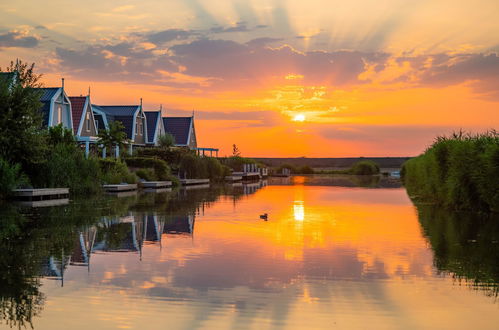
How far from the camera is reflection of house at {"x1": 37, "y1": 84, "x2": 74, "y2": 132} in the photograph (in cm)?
4319

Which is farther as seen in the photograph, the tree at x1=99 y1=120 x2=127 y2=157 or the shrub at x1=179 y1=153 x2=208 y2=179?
the shrub at x1=179 y1=153 x2=208 y2=179

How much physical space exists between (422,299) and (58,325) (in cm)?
478

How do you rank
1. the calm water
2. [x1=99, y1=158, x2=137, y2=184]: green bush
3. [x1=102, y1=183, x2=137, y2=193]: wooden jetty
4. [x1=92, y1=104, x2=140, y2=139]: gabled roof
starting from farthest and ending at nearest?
[x1=92, y1=104, x2=140, y2=139]: gabled roof → [x1=99, y1=158, x2=137, y2=184]: green bush → [x1=102, y1=183, x2=137, y2=193]: wooden jetty → the calm water

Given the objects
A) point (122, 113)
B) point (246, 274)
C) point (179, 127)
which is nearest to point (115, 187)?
point (246, 274)

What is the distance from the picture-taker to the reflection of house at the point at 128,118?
58188 millimetres

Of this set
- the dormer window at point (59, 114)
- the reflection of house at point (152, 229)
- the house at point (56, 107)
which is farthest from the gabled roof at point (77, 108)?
the reflection of house at point (152, 229)

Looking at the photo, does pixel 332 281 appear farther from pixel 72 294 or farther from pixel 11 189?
pixel 11 189

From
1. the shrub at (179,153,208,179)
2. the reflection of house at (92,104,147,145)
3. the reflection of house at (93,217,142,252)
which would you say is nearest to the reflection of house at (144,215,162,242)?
the reflection of house at (93,217,142,252)

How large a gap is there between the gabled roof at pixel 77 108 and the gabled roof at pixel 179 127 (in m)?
21.0

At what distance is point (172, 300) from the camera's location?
8125mm

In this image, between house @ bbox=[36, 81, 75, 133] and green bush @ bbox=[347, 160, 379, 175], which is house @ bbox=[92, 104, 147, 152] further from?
green bush @ bbox=[347, 160, 379, 175]

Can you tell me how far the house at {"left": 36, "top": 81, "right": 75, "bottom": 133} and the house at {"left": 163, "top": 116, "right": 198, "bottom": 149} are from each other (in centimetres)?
Answer: 2441

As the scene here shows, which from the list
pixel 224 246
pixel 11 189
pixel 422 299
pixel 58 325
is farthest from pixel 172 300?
pixel 11 189

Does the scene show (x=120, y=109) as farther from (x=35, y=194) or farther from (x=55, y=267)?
(x=55, y=267)
